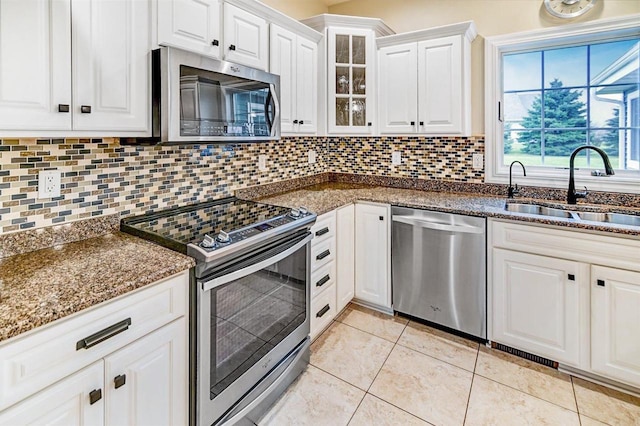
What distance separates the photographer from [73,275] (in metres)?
1.16

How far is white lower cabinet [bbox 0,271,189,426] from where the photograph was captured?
3.03 feet

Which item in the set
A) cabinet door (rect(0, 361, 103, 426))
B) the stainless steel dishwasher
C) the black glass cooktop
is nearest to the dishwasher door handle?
the stainless steel dishwasher

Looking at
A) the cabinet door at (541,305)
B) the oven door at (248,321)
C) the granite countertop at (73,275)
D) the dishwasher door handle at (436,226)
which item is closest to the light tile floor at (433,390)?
the cabinet door at (541,305)

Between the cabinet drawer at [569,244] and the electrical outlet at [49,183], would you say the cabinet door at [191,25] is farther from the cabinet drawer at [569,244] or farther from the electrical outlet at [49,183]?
the cabinet drawer at [569,244]

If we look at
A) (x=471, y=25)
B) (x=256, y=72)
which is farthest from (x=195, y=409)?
(x=471, y=25)

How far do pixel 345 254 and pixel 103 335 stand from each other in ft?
5.73

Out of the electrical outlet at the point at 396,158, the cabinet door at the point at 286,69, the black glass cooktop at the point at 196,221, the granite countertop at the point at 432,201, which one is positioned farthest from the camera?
the electrical outlet at the point at 396,158

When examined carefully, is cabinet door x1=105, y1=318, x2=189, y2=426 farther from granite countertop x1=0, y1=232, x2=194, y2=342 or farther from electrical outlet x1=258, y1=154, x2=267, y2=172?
electrical outlet x1=258, y1=154, x2=267, y2=172

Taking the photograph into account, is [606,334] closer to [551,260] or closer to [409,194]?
[551,260]

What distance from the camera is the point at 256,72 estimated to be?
6.48 ft

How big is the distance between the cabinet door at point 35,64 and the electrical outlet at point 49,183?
342 millimetres

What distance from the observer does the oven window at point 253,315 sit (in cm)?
146

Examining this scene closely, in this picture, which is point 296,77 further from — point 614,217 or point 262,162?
point 614,217

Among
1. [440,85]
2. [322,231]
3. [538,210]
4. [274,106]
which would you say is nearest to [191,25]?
[274,106]
